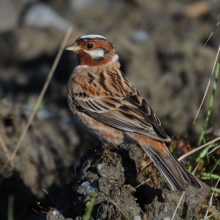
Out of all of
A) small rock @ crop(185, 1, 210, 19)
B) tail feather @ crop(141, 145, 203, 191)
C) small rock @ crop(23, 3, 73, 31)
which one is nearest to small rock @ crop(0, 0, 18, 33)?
small rock @ crop(23, 3, 73, 31)

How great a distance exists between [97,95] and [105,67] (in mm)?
672

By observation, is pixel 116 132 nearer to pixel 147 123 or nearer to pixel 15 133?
pixel 147 123

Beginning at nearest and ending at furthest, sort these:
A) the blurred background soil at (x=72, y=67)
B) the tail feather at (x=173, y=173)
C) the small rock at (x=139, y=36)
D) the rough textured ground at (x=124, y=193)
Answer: the rough textured ground at (x=124, y=193)
the tail feather at (x=173, y=173)
the blurred background soil at (x=72, y=67)
the small rock at (x=139, y=36)

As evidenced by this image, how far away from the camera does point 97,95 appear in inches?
212

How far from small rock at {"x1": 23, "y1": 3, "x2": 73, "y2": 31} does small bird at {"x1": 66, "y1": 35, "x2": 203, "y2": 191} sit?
20.2 feet

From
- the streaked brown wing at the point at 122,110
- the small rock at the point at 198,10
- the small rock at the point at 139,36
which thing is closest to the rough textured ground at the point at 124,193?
the streaked brown wing at the point at 122,110

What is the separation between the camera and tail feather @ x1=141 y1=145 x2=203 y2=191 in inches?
160

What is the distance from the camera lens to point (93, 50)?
5.69 m

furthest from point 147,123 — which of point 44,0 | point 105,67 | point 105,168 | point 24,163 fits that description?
point 44,0

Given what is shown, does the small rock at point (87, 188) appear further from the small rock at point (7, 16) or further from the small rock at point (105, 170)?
the small rock at point (7, 16)

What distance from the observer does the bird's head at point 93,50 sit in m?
5.62

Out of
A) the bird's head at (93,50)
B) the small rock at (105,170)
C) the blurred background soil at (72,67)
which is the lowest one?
the blurred background soil at (72,67)

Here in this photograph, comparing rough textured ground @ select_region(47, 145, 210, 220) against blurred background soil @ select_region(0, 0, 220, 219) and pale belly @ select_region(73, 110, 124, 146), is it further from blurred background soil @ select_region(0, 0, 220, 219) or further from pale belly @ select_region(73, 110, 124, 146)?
blurred background soil @ select_region(0, 0, 220, 219)

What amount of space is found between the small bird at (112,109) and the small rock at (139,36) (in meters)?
4.89
